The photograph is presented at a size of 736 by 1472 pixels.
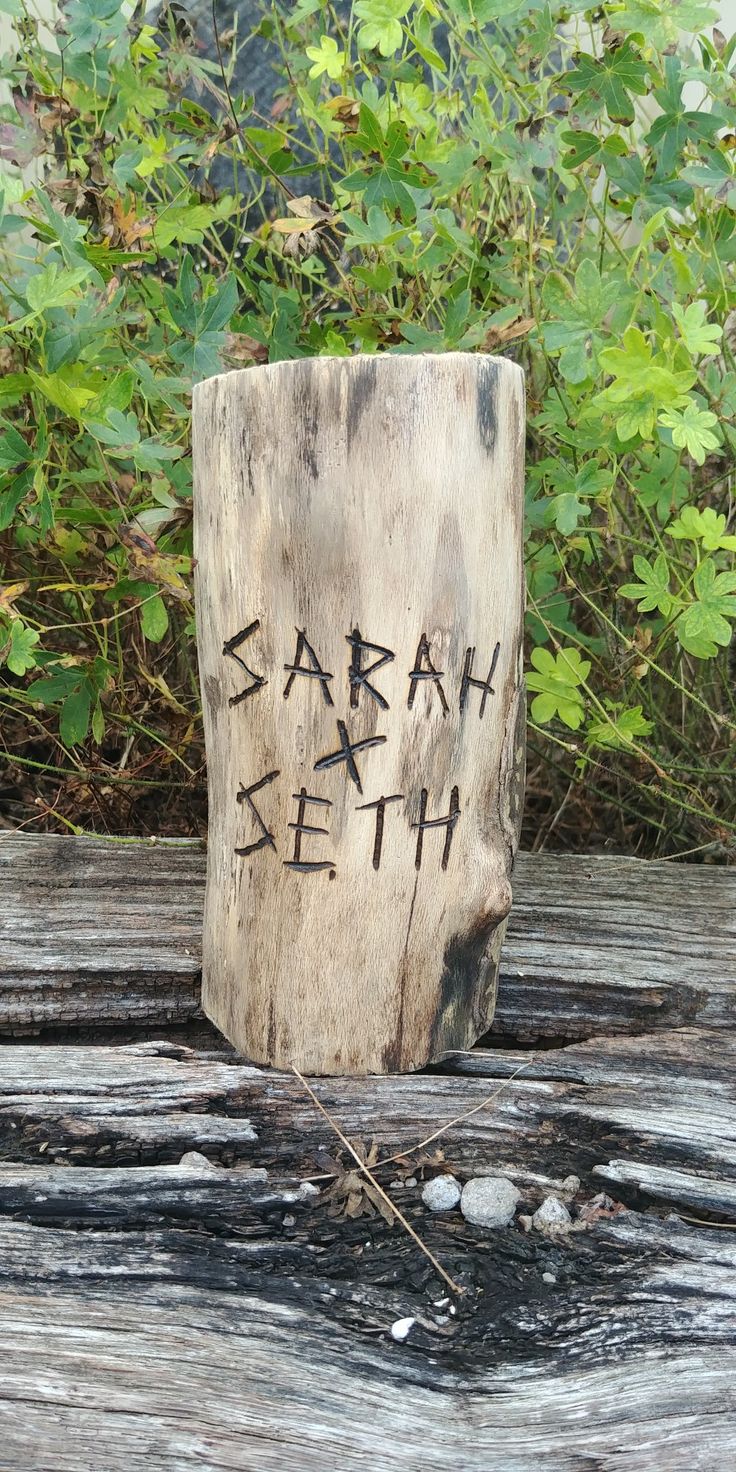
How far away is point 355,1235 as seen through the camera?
117 centimetres

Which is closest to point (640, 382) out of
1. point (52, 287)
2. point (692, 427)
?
point (692, 427)

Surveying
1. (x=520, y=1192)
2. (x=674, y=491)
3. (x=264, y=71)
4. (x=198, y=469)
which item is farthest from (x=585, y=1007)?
(x=264, y=71)

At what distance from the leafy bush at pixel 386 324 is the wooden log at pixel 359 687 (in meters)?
0.16

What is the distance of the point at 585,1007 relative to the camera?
1600 millimetres

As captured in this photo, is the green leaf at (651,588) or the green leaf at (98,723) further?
the green leaf at (98,723)

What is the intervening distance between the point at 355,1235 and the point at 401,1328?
0.14 m

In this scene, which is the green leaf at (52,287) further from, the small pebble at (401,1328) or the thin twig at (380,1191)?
the small pebble at (401,1328)

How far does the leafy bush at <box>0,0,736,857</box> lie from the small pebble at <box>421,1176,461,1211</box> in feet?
2.45

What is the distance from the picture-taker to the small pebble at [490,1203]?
119 cm

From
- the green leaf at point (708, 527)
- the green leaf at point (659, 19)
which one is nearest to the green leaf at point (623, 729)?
the green leaf at point (708, 527)

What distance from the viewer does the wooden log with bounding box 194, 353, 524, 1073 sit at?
1243mm

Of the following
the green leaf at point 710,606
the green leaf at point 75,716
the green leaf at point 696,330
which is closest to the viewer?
the green leaf at point 696,330

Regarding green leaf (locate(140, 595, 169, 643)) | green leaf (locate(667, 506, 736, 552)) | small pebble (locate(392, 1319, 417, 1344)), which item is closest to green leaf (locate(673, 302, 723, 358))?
green leaf (locate(667, 506, 736, 552))

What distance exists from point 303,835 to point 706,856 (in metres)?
1.22
